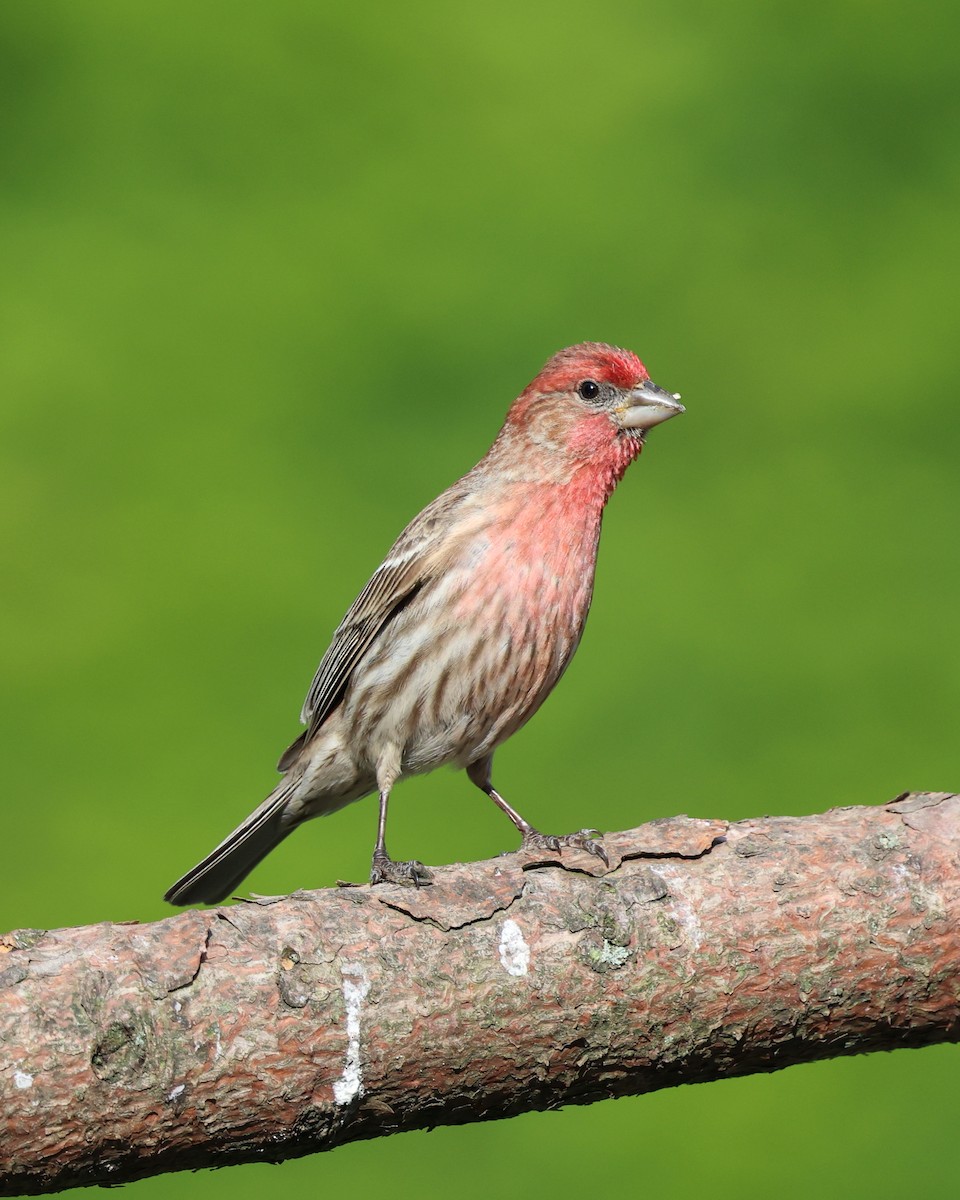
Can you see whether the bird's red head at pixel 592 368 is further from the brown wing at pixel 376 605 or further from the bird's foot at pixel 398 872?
the bird's foot at pixel 398 872

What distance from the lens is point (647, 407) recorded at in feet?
9.12

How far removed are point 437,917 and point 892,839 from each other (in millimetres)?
585

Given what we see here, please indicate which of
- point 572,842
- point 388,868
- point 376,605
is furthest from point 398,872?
point 376,605

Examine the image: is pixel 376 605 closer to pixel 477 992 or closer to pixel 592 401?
pixel 592 401

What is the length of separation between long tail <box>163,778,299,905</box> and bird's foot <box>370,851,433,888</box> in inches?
14.0

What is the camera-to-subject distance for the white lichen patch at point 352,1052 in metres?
1.74

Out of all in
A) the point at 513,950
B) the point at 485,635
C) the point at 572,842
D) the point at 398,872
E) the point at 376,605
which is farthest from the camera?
the point at 376,605

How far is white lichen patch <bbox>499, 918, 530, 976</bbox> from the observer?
185cm

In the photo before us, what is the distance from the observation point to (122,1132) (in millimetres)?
1646

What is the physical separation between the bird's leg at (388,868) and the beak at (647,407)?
78 cm

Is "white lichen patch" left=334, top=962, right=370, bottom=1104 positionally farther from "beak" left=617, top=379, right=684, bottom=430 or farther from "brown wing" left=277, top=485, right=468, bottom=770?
"beak" left=617, top=379, right=684, bottom=430

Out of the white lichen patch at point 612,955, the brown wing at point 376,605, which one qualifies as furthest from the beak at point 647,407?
the white lichen patch at point 612,955

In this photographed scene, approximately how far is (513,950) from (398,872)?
1.58 feet

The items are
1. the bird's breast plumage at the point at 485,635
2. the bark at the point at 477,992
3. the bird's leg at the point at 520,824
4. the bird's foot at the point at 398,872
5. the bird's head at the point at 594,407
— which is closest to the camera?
the bark at the point at 477,992
